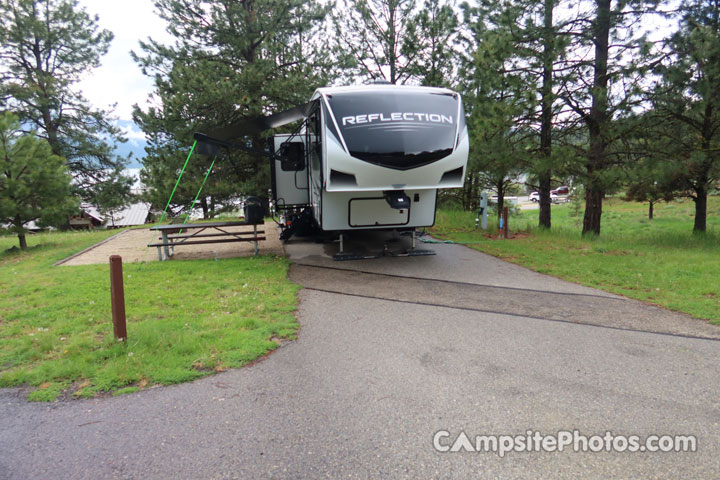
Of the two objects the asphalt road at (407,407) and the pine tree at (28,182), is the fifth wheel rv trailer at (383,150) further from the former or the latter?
the pine tree at (28,182)

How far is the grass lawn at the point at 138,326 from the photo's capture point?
3922 millimetres

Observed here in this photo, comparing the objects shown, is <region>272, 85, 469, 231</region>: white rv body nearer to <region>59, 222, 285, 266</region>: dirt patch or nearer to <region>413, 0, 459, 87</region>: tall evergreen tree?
<region>59, 222, 285, 266</region>: dirt patch

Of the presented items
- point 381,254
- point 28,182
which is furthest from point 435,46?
point 28,182

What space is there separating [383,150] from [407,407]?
16.1 feet

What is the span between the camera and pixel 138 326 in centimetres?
500

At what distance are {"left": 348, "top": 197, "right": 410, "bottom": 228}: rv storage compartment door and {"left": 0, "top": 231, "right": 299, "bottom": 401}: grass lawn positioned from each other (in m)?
1.81

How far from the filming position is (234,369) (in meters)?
4.04

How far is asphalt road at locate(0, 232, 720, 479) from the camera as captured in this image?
2.69 metres

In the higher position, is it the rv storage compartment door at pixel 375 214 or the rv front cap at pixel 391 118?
the rv front cap at pixel 391 118

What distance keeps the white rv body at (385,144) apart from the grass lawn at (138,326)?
6.72ft

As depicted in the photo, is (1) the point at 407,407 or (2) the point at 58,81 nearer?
(1) the point at 407,407

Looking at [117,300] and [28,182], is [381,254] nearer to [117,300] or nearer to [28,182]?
[117,300]

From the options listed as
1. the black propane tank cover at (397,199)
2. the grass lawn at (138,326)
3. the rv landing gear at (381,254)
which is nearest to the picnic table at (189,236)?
the grass lawn at (138,326)

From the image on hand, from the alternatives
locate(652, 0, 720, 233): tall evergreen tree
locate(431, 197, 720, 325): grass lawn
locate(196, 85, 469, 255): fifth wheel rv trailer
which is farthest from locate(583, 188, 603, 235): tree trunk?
locate(196, 85, 469, 255): fifth wheel rv trailer
